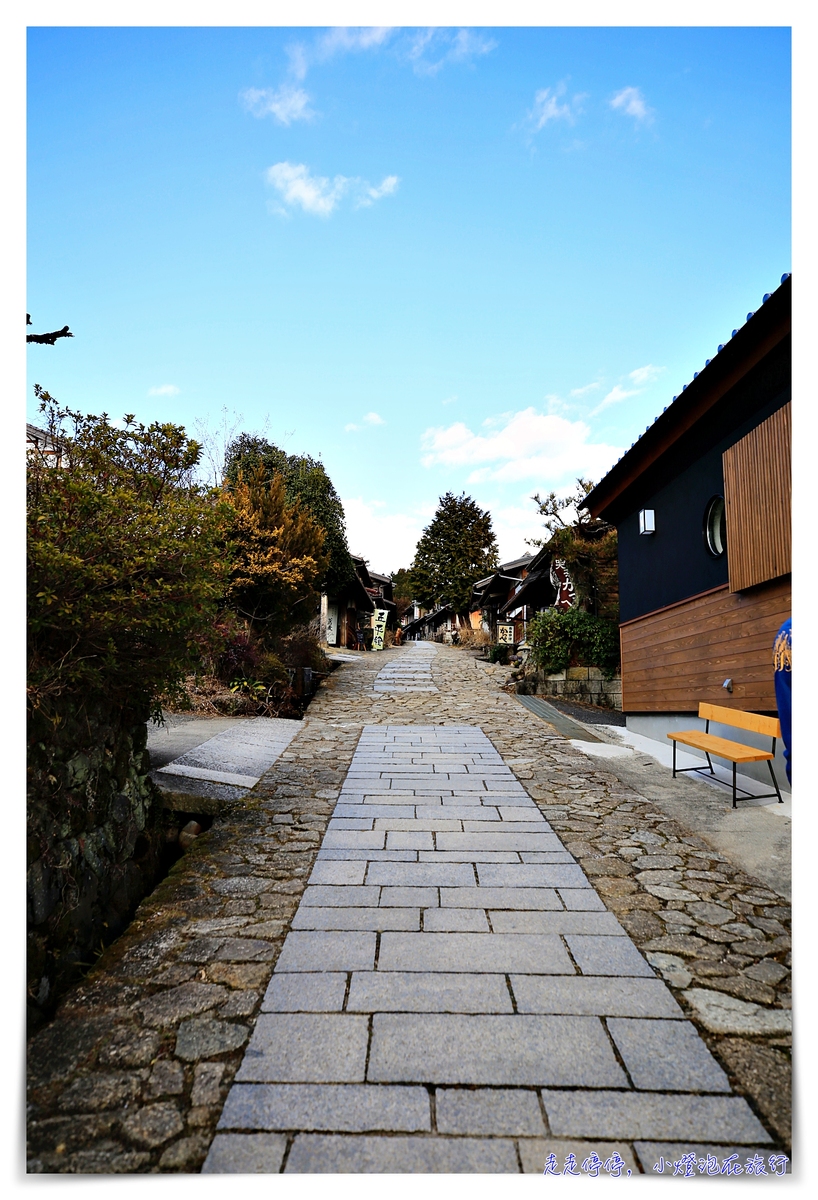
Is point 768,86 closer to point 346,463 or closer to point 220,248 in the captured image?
point 220,248

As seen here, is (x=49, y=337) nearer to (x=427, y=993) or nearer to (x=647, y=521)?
(x=427, y=993)

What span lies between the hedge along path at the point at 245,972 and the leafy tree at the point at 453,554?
34.1m

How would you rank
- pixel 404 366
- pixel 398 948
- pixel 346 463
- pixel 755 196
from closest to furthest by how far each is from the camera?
pixel 755 196
pixel 398 948
pixel 404 366
pixel 346 463

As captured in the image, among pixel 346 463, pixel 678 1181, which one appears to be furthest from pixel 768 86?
pixel 346 463

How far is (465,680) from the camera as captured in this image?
15.1 metres

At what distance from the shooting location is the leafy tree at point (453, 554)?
129 feet

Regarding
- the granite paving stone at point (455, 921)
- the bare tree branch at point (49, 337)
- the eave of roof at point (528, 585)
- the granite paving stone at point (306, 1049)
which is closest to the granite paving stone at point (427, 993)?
the granite paving stone at point (306, 1049)

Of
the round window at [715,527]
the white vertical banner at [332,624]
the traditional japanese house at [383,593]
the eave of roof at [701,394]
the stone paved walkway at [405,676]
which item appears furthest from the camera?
the traditional japanese house at [383,593]

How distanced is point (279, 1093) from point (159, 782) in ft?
10.0

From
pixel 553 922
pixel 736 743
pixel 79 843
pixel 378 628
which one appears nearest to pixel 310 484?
pixel 378 628

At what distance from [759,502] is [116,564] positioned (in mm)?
5334

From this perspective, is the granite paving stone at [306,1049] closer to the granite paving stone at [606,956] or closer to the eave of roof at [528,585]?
the granite paving stone at [606,956]

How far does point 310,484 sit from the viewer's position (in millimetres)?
18797

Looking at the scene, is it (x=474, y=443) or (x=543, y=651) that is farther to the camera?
(x=474, y=443)
